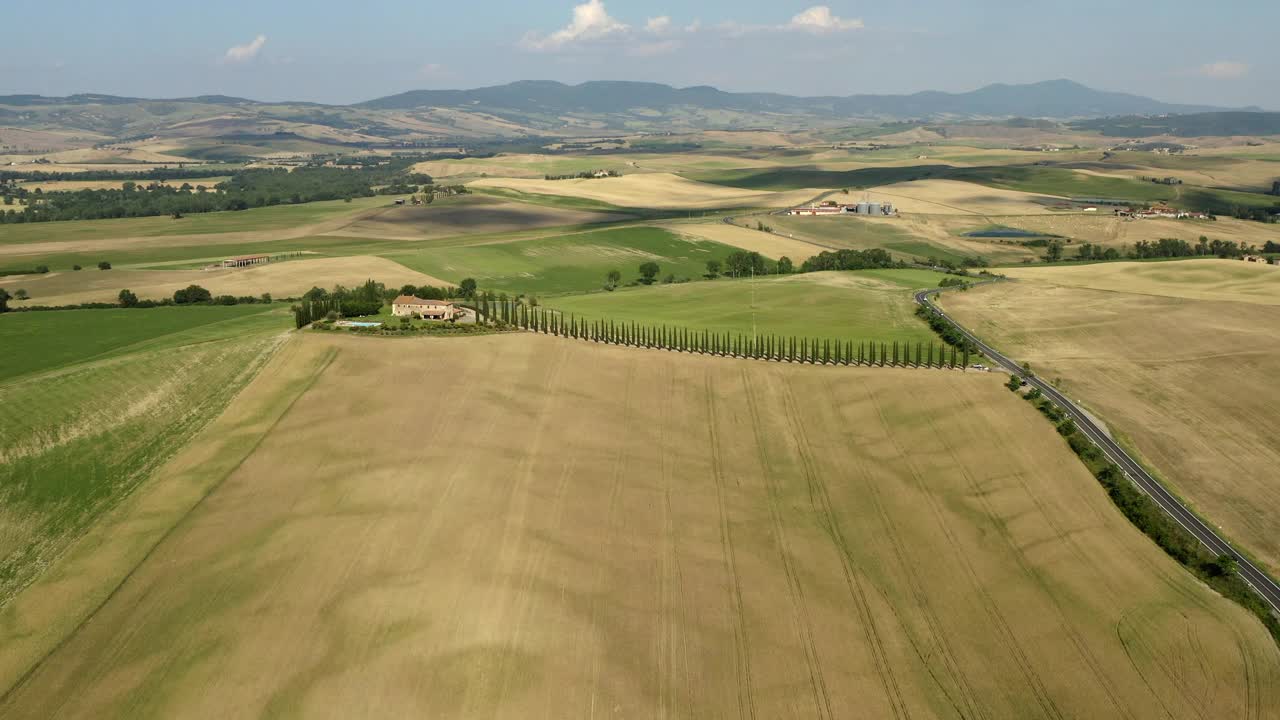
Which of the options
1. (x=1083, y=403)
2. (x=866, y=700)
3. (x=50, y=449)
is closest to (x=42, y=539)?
(x=50, y=449)

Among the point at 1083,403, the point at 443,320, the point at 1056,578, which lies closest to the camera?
the point at 1056,578

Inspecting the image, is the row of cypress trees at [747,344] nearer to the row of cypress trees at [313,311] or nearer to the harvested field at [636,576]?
the harvested field at [636,576]

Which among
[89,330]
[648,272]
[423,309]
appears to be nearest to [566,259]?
[648,272]

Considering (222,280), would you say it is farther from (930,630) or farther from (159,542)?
(930,630)

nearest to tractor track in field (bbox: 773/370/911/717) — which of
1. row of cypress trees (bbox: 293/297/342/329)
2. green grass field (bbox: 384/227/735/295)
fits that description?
row of cypress trees (bbox: 293/297/342/329)

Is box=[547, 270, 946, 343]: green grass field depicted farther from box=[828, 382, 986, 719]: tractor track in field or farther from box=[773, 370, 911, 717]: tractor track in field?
box=[828, 382, 986, 719]: tractor track in field

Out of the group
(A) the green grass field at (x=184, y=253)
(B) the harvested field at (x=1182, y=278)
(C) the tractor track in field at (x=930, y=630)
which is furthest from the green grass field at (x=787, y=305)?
(A) the green grass field at (x=184, y=253)

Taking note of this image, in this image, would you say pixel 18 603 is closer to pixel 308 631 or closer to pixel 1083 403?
pixel 308 631
